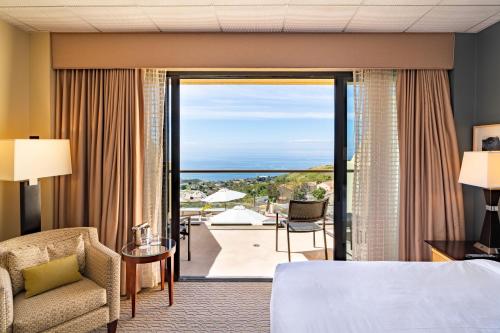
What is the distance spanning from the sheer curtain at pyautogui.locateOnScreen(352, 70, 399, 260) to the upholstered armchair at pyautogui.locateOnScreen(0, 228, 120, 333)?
2238 millimetres

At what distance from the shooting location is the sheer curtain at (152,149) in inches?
→ 122

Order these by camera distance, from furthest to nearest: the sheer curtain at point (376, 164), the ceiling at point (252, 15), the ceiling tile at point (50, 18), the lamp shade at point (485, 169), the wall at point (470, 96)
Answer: the sheer curtain at point (376, 164), the wall at point (470, 96), the ceiling tile at point (50, 18), the ceiling at point (252, 15), the lamp shade at point (485, 169)

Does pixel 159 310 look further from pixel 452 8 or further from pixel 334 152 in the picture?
pixel 452 8

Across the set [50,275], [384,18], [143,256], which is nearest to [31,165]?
[50,275]

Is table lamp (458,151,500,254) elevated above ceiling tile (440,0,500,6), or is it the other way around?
ceiling tile (440,0,500,6)

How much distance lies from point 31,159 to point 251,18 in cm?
206

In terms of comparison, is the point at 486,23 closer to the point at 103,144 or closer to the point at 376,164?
the point at 376,164

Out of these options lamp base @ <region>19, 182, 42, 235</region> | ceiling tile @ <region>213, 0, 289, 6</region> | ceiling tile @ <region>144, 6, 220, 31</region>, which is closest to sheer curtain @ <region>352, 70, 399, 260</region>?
ceiling tile @ <region>213, 0, 289, 6</region>

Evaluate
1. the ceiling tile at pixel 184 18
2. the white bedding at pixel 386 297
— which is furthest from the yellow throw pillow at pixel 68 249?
the ceiling tile at pixel 184 18

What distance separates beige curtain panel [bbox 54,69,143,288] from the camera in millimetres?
3053

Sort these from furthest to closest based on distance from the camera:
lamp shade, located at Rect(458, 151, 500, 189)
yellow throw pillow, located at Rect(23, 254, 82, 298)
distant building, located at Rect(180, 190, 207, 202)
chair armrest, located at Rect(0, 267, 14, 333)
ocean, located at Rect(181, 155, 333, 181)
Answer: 1. ocean, located at Rect(181, 155, 333, 181)
2. distant building, located at Rect(180, 190, 207, 202)
3. lamp shade, located at Rect(458, 151, 500, 189)
4. yellow throw pillow, located at Rect(23, 254, 82, 298)
5. chair armrest, located at Rect(0, 267, 14, 333)

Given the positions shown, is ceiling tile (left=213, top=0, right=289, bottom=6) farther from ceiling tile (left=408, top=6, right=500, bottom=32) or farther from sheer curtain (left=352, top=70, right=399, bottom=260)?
ceiling tile (left=408, top=6, right=500, bottom=32)

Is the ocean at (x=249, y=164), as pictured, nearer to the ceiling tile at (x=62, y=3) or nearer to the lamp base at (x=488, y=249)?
the lamp base at (x=488, y=249)

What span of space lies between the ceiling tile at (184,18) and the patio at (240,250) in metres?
2.47
